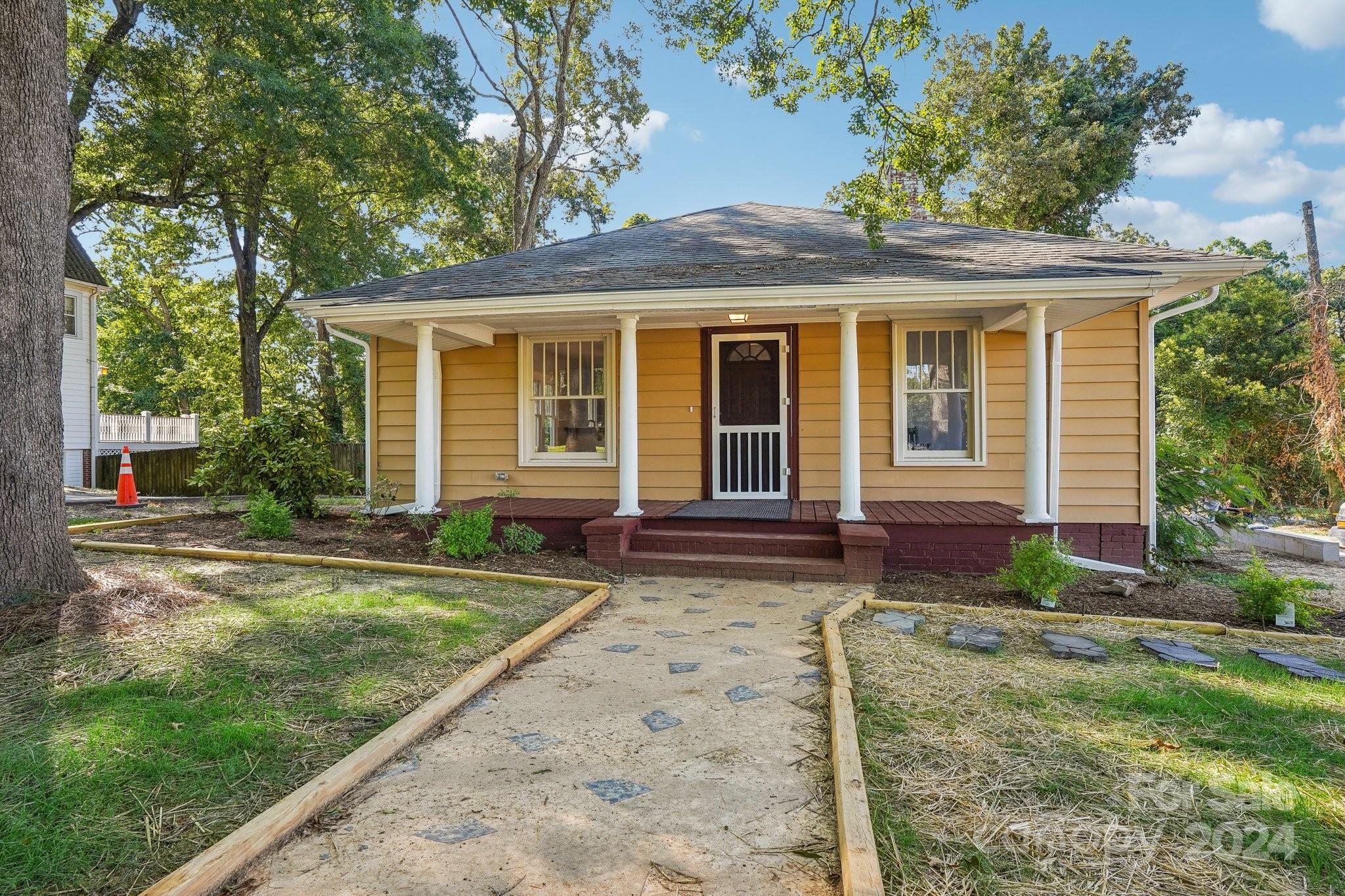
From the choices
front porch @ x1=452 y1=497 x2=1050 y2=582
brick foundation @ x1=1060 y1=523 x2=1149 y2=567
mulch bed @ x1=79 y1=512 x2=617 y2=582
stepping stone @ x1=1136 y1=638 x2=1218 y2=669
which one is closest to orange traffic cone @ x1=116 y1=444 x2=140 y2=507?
mulch bed @ x1=79 y1=512 x2=617 y2=582

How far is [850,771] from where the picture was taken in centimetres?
215

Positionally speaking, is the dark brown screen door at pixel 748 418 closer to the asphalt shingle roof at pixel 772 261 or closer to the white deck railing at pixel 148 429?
the asphalt shingle roof at pixel 772 261

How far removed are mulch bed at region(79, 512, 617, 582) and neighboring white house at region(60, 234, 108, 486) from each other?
33.7 feet

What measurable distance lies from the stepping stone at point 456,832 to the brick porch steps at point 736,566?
3.91 m

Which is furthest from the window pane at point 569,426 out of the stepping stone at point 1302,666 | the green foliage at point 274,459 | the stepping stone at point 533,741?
the stepping stone at point 1302,666

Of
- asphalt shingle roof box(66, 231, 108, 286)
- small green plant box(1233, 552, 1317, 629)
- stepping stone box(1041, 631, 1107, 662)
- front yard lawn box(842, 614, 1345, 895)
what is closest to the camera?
front yard lawn box(842, 614, 1345, 895)

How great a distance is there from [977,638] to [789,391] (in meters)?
4.08

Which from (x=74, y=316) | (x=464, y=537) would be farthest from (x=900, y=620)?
(x=74, y=316)

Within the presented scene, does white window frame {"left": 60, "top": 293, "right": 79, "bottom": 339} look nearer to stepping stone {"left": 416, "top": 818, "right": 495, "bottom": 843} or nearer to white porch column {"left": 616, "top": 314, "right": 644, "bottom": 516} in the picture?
white porch column {"left": 616, "top": 314, "right": 644, "bottom": 516}

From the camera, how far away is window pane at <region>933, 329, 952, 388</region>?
23.7ft

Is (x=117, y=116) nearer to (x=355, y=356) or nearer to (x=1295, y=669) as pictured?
(x=355, y=356)

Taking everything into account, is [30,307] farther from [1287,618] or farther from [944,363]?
[1287,618]

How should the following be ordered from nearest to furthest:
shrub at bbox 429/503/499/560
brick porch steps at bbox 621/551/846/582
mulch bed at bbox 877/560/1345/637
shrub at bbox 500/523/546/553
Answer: mulch bed at bbox 877/560/1345/637
brick porch steps at bbox 621/551/846/582
shrub at bbox 429/503/499/560
shrub at bbox 500/523/546/553

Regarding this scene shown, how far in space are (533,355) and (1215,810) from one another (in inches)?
284
